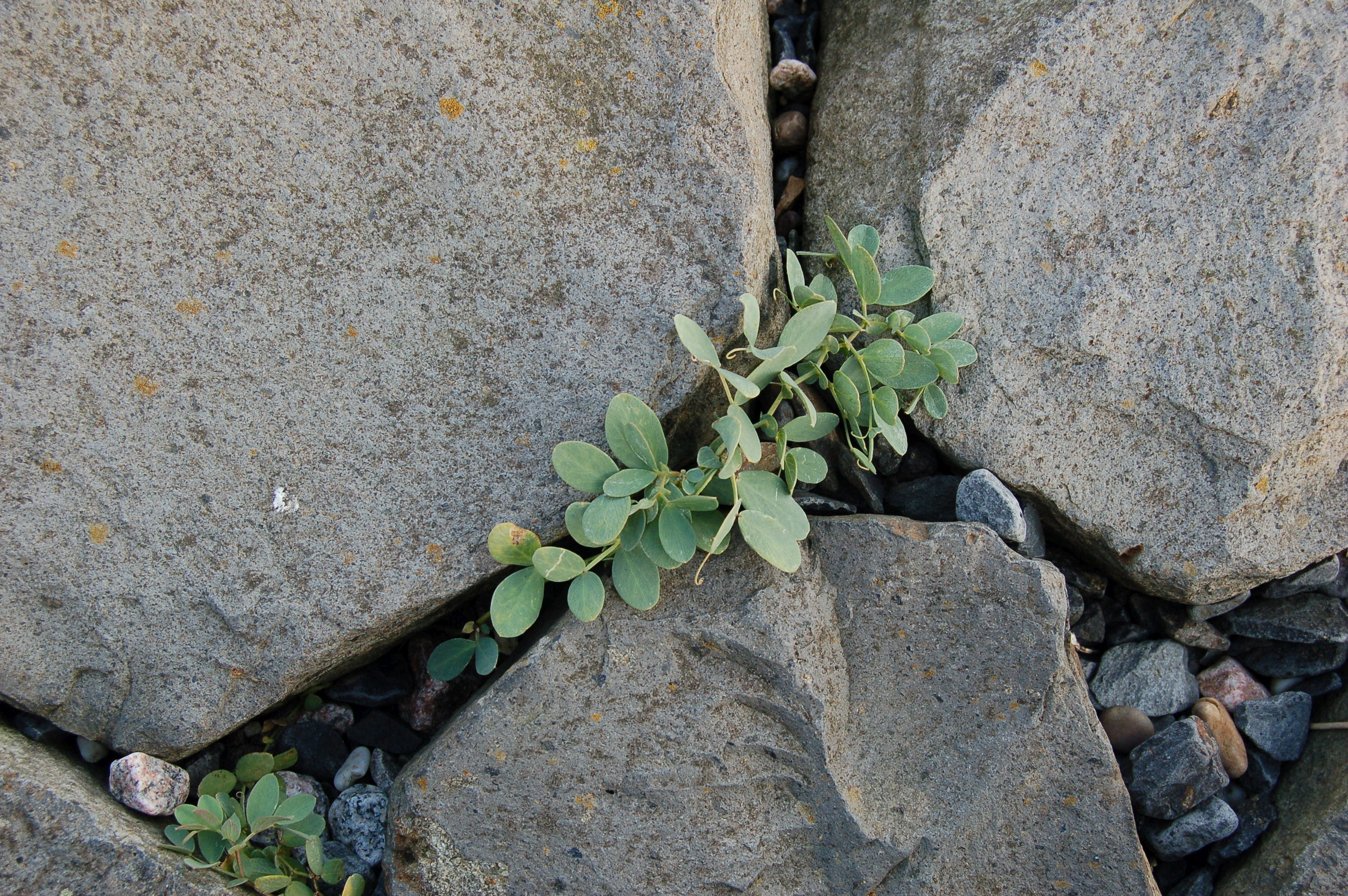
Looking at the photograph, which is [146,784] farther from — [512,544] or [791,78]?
[791,78]

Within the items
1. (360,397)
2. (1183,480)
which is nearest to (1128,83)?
(1183,480)

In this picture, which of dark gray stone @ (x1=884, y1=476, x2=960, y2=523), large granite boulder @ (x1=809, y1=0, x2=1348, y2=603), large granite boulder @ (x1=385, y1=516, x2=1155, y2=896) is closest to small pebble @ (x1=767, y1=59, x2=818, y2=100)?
large granite boulder @ (x1=809, y1=0, x2=1348, y2=603)

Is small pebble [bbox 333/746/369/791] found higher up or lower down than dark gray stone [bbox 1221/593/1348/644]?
lower down

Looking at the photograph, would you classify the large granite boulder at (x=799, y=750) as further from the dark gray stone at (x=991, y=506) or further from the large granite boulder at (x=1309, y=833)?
the large granite boulder at (x=1309, y=833)

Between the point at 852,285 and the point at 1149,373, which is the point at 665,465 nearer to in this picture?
the point at 852,285

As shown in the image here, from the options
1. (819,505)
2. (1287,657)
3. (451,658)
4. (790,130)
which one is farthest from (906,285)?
(1287,657)

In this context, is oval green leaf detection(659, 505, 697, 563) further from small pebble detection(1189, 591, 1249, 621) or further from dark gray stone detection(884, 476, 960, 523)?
small pebble detection(1189, 591, 1249, 621)
